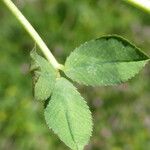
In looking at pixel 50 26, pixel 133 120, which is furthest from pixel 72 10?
pixel 133 120

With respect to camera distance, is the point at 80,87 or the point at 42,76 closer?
the point at 42,76

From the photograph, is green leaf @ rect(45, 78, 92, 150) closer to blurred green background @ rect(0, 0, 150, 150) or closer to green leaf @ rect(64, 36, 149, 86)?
green leaf @ rect(64, 36, 149, 86)

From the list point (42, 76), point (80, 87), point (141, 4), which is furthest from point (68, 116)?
point (80, 87)

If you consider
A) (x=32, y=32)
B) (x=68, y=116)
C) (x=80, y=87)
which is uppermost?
(x=32, y=32)

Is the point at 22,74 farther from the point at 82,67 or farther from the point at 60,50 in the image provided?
the point at 82,67

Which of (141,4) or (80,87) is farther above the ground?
(141,4)

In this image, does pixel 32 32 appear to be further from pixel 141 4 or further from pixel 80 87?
pixel 80 87

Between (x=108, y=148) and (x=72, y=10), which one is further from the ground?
(x=72, y=10)
